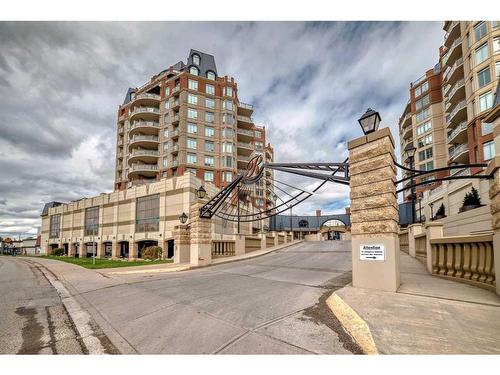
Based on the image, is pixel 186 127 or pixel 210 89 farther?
pixel 210 89

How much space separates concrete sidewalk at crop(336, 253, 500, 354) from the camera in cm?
324

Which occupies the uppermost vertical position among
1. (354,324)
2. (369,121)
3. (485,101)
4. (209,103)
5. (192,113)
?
(209,103)

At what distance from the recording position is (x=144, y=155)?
4538 centimetres

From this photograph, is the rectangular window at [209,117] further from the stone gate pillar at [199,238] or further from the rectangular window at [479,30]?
the rectangular window at [479,30]

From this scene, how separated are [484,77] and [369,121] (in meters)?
29.4

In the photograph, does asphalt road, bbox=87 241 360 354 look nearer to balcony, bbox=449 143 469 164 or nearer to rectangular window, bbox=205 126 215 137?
balcony, bbox=449 143 469 164

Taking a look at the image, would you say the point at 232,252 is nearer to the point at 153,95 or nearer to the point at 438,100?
the point at 153,95

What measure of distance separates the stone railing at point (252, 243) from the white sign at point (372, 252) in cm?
1911

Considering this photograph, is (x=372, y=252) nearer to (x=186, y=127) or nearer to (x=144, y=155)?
(x=186, y=127)

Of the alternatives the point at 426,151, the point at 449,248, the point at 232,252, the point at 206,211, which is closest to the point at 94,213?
the point at 232,252

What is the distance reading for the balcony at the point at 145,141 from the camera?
45969mm

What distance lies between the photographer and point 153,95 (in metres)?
47.6

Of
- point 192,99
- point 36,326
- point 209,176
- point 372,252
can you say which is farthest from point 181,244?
point 192,99

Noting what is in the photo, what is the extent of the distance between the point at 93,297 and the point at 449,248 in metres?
11.0
